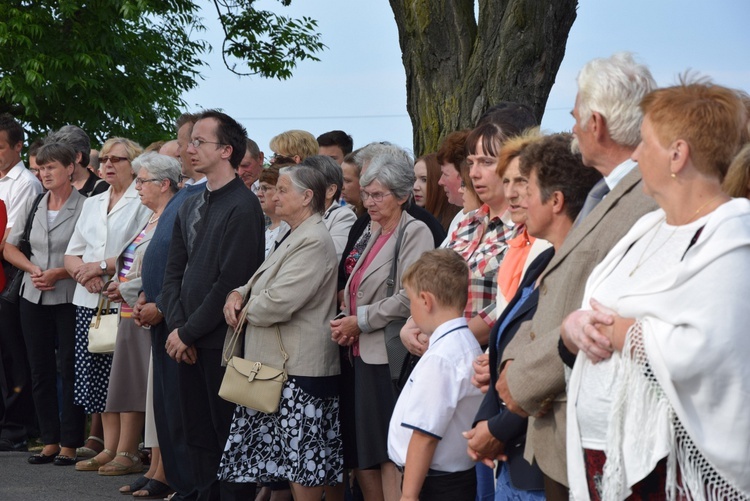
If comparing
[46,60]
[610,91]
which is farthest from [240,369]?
[46,60]

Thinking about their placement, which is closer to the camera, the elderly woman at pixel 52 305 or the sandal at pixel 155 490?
the sandal at pixel 155 490

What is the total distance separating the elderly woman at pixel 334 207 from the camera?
6.39 m

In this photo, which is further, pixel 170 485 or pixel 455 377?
pixel 170 485

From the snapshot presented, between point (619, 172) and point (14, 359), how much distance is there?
6.54 metres

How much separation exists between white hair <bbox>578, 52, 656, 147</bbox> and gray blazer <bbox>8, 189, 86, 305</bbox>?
5567 millimetres

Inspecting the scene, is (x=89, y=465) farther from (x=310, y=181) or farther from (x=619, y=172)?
(x=619, y=172)

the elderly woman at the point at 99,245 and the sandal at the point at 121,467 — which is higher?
the elderly woman at the point at 99,245

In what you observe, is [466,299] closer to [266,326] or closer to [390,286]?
[390,286]

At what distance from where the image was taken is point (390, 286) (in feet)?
18.1

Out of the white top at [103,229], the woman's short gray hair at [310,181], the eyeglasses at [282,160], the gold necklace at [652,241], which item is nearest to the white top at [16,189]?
the white top at [103,229]

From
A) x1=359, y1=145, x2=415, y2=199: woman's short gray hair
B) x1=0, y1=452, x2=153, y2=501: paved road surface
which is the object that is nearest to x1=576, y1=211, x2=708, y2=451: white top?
x1=359, y1=145, x2=415, y2=199: woman's short gray hair

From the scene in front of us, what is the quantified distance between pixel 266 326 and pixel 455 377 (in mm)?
1849

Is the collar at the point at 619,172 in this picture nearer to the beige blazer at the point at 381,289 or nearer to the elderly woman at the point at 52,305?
the beige blazer at the point at 381,289

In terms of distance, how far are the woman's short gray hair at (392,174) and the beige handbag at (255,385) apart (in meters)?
1.06
